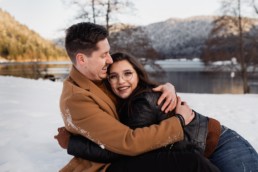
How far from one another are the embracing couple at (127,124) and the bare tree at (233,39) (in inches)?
701

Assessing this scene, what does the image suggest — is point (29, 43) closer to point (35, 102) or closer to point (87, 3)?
point (87, 3)

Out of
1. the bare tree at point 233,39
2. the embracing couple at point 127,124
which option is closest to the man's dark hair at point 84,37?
the embracing couple at point 127,124

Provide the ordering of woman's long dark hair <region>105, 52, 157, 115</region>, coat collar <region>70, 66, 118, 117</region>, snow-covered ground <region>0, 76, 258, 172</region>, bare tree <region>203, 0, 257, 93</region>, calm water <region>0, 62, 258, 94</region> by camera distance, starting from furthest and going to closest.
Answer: calm water <region>0, 62, 258, 94</region>, bare tree <region>203, 0, 257, 93</region>, snow-covered ground <region>0, 76, 258, 172</region>, woman's long dark hair <region>105, 52, 157, 115</region>, coat collar <region>70, 66, 118, 117</region>

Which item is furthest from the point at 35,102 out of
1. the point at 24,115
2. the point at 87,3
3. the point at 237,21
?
the point at 237,21

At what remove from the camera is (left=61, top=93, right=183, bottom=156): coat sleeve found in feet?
5.92

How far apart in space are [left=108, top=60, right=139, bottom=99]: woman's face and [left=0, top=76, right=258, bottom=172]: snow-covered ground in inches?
58.4

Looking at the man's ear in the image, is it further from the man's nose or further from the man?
the man's nose

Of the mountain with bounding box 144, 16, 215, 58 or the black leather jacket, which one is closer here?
the black leather jacket

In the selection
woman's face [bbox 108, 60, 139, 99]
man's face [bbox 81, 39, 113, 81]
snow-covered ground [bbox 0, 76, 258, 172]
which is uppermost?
Answer: man's face [bbox 81, 39, 113, 81]

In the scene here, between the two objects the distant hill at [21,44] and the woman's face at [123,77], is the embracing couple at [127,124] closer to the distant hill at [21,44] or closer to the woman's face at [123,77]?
the woman's face at [123,77]

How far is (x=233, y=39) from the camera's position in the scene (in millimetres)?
20031

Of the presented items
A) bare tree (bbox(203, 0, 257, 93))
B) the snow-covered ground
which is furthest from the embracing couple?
bare tree (bbox(203, 0, 257, 93))

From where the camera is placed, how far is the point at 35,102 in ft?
25.7

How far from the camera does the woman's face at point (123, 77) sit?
2.18 meters
